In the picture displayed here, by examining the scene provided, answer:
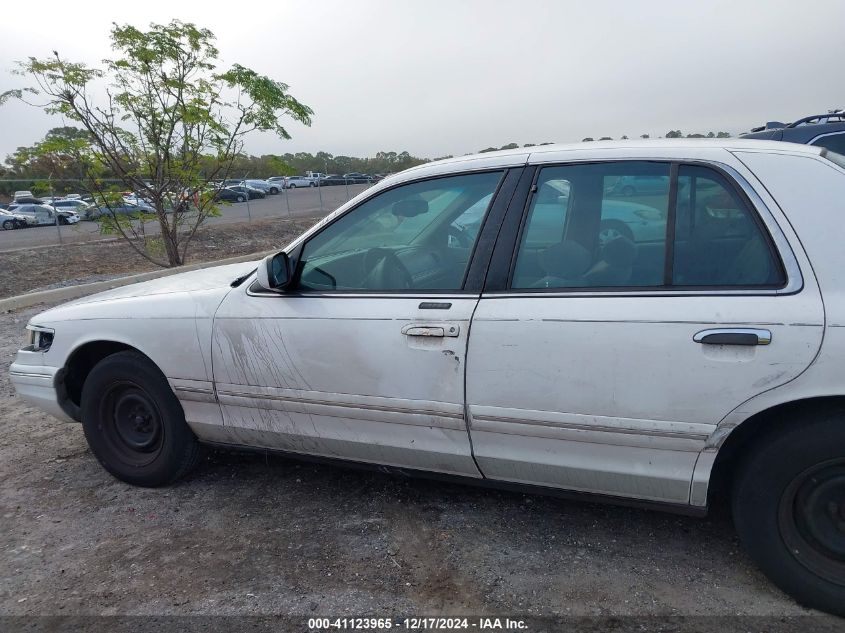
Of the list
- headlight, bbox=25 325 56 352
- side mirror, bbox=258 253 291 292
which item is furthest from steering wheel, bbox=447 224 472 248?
headlight, bbox=25 325 56 352

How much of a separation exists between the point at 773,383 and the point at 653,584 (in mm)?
973

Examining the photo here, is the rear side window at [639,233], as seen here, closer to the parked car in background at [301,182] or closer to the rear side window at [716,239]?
the rear side window at [716,239]

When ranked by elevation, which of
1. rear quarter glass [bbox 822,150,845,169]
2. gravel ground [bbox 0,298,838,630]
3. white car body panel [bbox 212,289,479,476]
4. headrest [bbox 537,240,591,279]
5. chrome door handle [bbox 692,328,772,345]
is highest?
rear quarter glass [bbox 822,150,845,169]

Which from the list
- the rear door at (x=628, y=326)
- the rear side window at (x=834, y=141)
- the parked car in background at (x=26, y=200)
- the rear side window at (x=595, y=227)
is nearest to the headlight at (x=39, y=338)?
the rear door at (x=628, y=326)

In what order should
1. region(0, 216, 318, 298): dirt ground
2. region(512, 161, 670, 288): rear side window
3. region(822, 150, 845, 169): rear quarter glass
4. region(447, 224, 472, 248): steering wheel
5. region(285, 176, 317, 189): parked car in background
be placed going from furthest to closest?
region(285, 176, 317, 189): parked car in background → region(0, 216, 318, 298): dirt ground → region(447, 224, 472, 248): steering wheel → region(512, 161, 670, 288): rear side window → region(822, 150, 845, 169): rear quarter glass

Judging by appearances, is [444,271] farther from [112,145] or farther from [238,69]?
[112,145]

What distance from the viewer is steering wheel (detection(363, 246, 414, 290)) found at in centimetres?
308

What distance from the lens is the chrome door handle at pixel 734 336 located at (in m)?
2.29

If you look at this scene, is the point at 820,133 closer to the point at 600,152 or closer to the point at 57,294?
the point at 600,152

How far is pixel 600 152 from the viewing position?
2.78 metres

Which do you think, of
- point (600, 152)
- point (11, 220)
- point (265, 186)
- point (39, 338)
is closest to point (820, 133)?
point (600, 152)

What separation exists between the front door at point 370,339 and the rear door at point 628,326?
0.53 feet

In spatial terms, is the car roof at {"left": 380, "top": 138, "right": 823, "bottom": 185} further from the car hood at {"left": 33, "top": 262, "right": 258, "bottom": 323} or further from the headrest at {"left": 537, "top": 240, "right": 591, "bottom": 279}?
the car hood at {"left": 33, "top": 262, "right": 258, "bottom": 323}

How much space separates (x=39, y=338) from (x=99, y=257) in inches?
493
